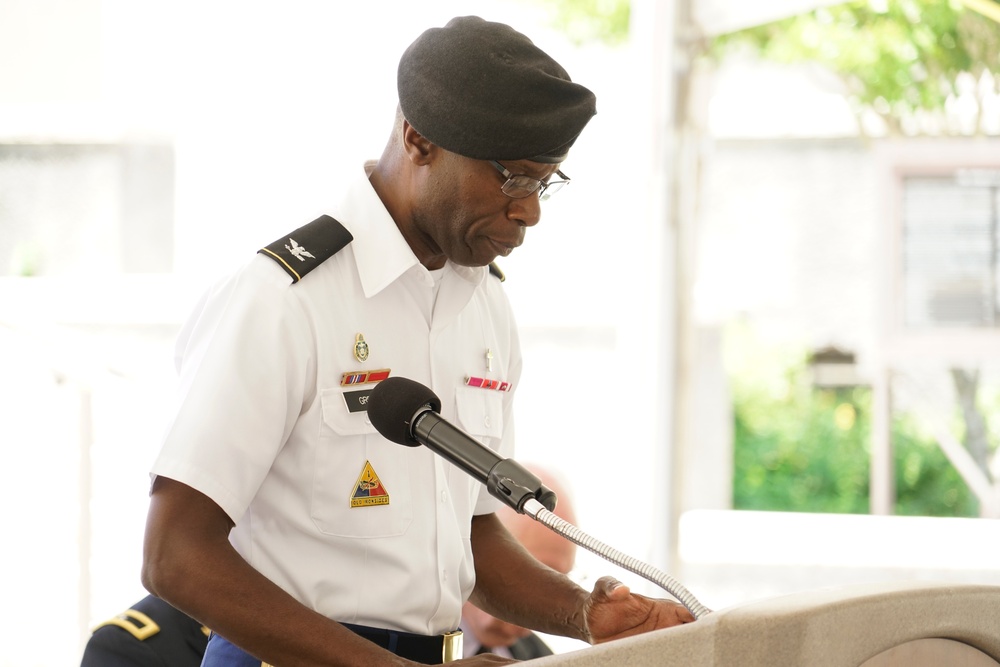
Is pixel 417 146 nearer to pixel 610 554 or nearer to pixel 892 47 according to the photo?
pixel 610 554

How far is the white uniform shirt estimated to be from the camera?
1.14 m

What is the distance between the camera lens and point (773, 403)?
7.33 meters

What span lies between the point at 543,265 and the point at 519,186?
12.2 ft

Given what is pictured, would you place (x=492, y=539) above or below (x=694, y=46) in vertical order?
below

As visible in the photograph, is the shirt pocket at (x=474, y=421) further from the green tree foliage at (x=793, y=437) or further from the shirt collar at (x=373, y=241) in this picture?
the green tree foliage at (x=793, y=437)

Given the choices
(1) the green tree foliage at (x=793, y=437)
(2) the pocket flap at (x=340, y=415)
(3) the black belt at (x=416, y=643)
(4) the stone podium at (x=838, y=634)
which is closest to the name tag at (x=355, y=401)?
(2) the pocket flap at (x=340, y=415)

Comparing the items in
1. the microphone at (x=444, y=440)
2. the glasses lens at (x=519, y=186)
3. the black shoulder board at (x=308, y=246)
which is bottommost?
the microphone at (x=444, y=440)

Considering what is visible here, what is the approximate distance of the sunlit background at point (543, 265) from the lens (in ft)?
9.93

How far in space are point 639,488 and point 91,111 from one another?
2.78m

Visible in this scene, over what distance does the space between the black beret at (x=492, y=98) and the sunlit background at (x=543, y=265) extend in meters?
1.73

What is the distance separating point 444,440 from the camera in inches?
39.2

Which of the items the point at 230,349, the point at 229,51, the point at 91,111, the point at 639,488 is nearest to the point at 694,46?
the point at 639,488

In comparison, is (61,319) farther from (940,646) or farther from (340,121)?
(940,646)

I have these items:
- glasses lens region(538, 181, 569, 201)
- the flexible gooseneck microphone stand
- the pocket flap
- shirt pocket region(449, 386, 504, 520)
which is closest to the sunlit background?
shirt pocket region(449, 386, 504, 520)
